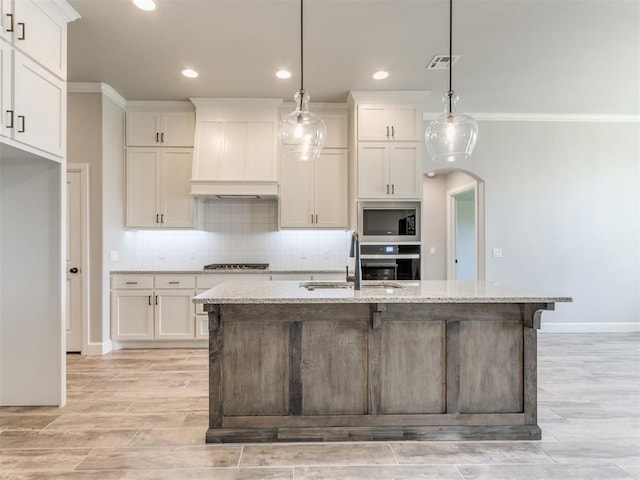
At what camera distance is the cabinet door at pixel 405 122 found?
435 centimetres

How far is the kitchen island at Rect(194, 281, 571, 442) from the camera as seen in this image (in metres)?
2.33

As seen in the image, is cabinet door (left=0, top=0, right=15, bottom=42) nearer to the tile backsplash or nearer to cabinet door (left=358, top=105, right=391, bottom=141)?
the tile backsplash

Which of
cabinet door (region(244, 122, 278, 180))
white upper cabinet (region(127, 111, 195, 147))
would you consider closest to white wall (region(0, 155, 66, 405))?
white upper cabinet (region(127, 111, 195, 147))

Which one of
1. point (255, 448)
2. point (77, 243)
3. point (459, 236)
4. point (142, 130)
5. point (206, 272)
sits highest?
point (142, 130)

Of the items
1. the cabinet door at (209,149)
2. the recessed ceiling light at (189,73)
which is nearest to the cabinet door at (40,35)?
the recessed ceiling light at (189,73)

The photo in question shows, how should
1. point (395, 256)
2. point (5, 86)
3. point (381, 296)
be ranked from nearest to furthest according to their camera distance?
point (381, 296), point (5, 86), point (395, 256)

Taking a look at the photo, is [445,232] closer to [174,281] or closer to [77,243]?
[174,281]

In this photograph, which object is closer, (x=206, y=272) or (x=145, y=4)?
(x=145, y=4)

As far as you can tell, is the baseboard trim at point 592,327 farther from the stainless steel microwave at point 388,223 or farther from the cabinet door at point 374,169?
the cabinet door at point 374,169

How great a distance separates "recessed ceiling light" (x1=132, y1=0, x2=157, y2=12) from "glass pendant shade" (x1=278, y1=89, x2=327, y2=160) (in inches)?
48.9

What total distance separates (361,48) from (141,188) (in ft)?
9.72

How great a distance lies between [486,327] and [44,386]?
10.3 feet

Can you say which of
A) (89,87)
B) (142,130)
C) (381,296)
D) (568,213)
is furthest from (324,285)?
(568,213)

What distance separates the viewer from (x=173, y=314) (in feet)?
14.4
